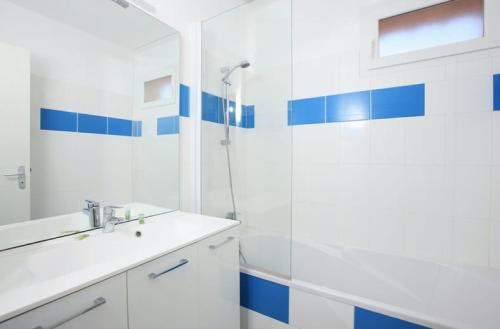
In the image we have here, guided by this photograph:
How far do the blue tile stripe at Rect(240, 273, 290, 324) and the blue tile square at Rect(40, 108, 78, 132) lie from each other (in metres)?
1.14

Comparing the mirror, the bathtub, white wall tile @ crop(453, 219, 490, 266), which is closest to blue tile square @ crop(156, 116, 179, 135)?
the mirror

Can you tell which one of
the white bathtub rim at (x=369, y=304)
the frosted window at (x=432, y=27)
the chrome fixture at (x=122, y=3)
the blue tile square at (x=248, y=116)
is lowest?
the white bathtub rim at (x=369, y=304)

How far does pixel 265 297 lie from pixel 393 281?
90 cm

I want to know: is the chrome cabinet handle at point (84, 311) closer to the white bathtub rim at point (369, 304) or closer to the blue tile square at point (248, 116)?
the white bathtub rim at point (369, 304)

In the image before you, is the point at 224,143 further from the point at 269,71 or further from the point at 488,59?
the point at 488,59

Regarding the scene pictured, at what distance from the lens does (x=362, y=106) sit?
159cm

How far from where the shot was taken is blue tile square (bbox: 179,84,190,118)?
→ 4.84 feet

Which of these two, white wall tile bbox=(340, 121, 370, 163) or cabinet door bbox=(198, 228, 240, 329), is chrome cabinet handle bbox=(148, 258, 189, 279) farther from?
white wall tile bbox=(340, 121, 370, 163)

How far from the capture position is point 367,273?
1547 millimetres

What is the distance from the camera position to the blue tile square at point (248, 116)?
1.72 meters

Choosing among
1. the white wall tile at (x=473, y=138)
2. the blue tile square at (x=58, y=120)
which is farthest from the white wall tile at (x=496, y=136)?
the blue tile square at (x=58, y=120)

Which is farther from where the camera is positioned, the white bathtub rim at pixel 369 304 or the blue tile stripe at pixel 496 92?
the blue tile stripe at pixel 496 92

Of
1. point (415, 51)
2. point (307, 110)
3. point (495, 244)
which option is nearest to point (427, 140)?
point (415, 51)

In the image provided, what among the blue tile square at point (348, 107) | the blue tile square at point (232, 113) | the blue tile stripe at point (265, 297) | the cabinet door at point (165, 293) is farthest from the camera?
the blue tile square at point (232, 113)
